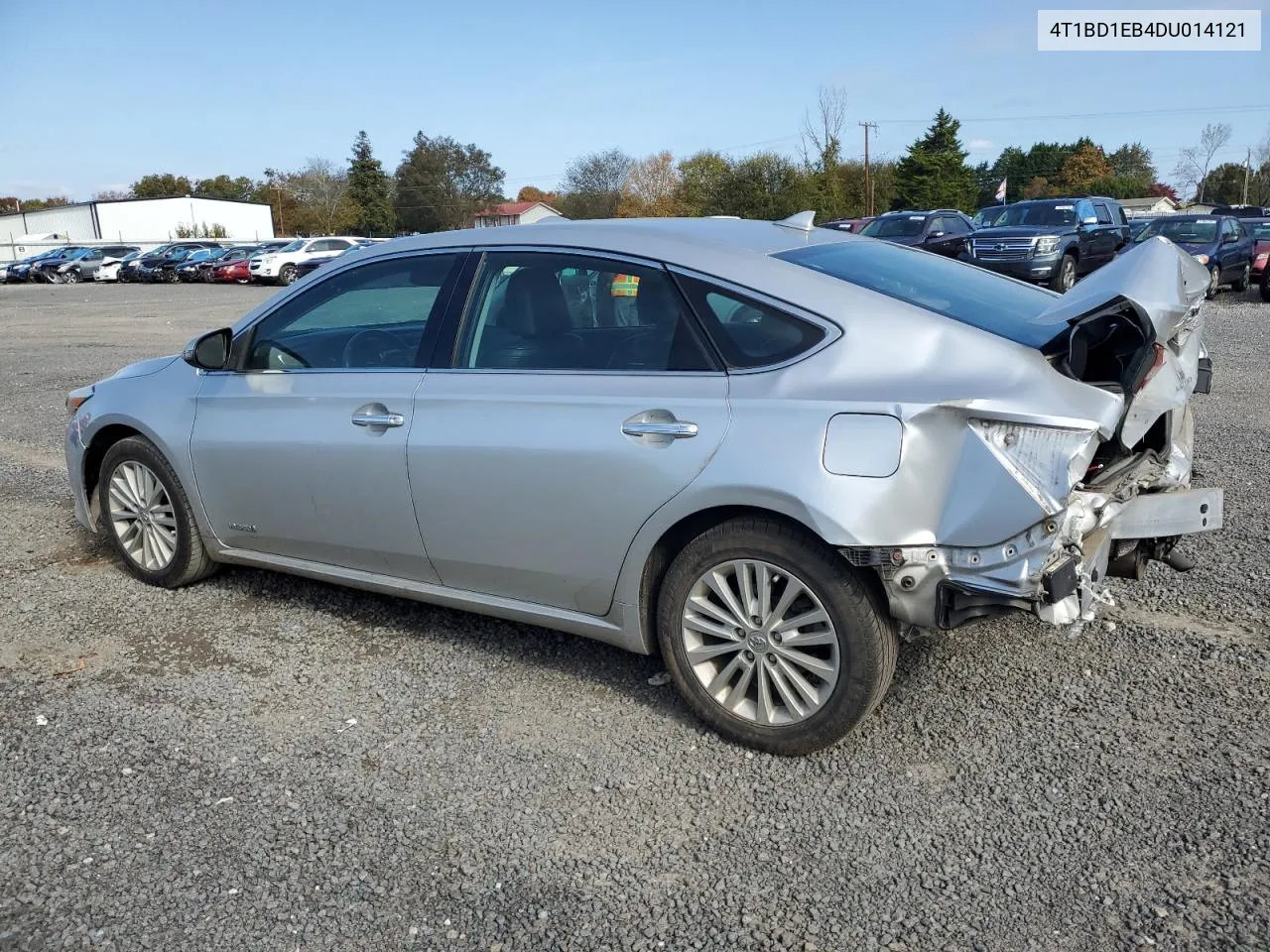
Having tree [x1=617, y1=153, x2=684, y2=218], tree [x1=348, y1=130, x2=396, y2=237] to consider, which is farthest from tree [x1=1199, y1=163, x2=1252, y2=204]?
tree [x1=348, y1=130, x2=396, y2=237]

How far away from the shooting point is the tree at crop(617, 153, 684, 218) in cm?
7356

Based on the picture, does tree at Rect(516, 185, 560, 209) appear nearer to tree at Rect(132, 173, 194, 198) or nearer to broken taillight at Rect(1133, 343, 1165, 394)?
tree at Rect(132, 173, 194, 198)

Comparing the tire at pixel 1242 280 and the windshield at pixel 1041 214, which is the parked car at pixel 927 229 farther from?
the tire at pixel 1242 280

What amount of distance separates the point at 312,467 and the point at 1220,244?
20392 millimetres

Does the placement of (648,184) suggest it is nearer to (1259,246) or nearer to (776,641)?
(1259,246)

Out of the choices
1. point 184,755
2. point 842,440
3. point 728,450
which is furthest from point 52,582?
point 842,440

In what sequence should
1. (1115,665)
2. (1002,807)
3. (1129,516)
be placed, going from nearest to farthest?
(1002,807), (1129,516), (1115,665)

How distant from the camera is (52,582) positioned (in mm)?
5289

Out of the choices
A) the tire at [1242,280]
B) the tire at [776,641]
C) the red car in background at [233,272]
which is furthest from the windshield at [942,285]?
the red car in background at [233,272]

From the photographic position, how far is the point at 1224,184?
310 ft

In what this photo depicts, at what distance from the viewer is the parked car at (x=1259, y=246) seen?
20.2 meters

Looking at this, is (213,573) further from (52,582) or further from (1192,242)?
(1192,242)

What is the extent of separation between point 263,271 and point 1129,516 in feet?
121

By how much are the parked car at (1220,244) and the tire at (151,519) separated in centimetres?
1923
